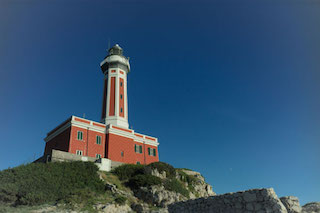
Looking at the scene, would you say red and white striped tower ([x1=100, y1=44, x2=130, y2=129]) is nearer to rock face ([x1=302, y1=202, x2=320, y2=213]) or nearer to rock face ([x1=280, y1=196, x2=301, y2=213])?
rock face ([x1=302, y1=202, x2=320, y2=213])

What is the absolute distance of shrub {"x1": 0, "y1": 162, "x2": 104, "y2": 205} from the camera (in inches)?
755

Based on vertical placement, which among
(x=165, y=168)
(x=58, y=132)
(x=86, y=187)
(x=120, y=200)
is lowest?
(x=120, y=200)

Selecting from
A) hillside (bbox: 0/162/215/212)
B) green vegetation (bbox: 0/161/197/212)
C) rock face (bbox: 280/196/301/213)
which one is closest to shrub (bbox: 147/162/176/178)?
hillside (bbox: 0/162/215/212)

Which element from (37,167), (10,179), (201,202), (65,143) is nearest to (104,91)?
(65,143)

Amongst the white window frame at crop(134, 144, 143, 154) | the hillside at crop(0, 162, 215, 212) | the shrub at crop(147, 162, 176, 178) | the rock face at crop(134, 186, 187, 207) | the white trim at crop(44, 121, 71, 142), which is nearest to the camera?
the hillside at crop(0, 162, 215, 212)

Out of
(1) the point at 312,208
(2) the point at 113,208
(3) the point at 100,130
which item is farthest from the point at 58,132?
(1) the point at 312,208

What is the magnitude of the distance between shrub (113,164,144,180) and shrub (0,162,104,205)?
3266mm

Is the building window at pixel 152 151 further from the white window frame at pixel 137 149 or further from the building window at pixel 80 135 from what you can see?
the building window at pixel 80 135

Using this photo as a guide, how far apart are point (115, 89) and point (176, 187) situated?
19423 mm

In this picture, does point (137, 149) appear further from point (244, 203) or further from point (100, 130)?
point (244, 203)

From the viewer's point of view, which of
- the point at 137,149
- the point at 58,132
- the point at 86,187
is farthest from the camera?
the point at 137,149

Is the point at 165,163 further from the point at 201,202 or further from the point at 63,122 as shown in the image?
the point at 201,202

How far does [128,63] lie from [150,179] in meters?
24.4

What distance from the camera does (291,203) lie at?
24.9 feet
